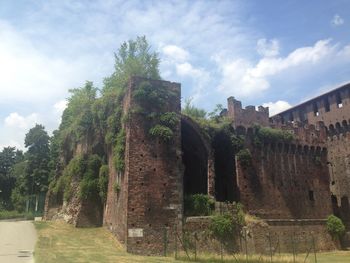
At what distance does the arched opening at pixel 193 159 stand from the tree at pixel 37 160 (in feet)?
82.1

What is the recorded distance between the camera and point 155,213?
2316cm

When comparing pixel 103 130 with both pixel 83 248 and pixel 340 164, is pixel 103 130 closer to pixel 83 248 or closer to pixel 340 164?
pixel 83 248

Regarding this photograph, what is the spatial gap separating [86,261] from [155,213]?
7.10m

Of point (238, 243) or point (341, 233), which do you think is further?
point (341, 233)

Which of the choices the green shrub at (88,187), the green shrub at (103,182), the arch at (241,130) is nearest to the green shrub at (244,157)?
the arch at (241,130)

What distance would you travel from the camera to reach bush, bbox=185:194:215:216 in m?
25.2

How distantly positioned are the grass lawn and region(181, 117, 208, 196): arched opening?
8.27 metres

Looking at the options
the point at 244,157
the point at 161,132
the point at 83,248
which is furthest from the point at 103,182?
the point at 244,157

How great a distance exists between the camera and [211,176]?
2836 cm

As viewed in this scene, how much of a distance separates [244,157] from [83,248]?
1624 cm

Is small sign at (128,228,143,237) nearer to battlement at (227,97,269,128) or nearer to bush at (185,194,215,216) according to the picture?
bush at (185,194,215,216)

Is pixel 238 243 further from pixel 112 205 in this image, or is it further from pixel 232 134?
pixel 232 134

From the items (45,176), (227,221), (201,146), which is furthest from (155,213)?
(45,176)

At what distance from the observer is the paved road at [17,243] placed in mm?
16742
